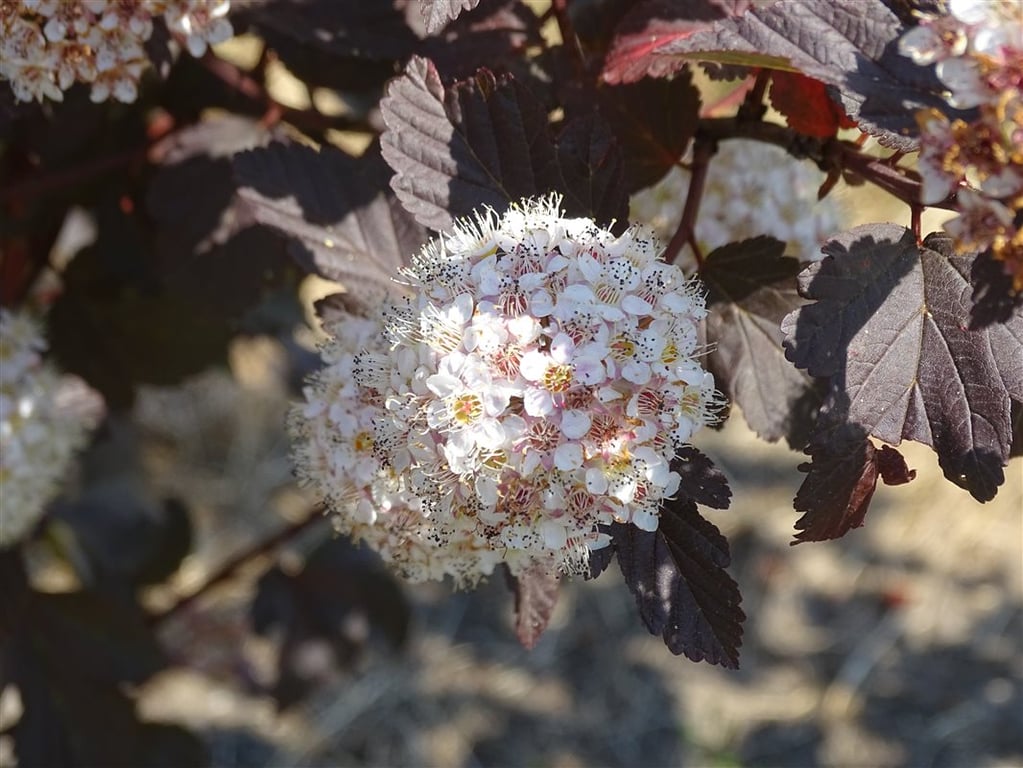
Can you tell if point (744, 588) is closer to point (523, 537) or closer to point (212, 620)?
point (212, 620)

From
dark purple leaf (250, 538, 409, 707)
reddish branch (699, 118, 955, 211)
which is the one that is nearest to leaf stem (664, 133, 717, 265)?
reddish branch (699, 118, 955, 211)

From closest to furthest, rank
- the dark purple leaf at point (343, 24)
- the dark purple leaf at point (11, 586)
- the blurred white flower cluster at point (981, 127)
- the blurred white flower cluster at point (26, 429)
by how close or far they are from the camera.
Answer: the blurred white flower cluster at point (981, 127) < the dark purple leaf at point (343, 24) < the blurred white flower cluster at point (26, 429) < the dark purple leaf at point (11, 586)

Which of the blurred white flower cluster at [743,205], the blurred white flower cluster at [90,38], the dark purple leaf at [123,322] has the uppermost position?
the blurred white flower cluster at [90,38]

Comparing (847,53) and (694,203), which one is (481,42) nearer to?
(694,203)

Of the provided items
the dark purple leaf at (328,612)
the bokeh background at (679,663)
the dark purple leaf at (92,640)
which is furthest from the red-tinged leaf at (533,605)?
the bokeh background at (679,663)

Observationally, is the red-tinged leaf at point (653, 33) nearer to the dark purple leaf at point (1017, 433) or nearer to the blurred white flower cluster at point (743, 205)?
the blurred white flower cluster at point (743, 205)

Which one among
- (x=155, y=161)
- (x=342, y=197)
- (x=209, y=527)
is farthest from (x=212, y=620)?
(x=342, y=197)
